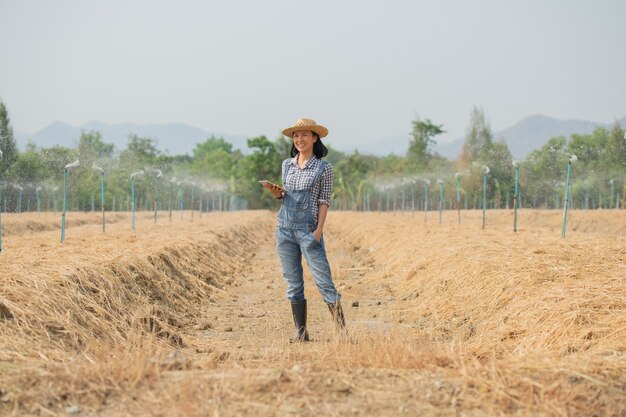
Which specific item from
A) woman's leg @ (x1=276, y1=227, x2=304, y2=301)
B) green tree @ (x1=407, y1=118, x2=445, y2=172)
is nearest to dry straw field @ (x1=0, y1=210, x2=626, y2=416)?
woman's leg @ (x1=276, y1=227, x2=304, y2=301)

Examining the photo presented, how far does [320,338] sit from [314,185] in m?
1.45

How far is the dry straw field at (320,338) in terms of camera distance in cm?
318

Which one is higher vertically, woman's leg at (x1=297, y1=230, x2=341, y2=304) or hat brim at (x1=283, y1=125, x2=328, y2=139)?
hat brim at (x1=283, y1=125, x2=328, y2=139)

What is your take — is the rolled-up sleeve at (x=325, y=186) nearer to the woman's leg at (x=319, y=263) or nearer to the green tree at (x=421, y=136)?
the woman's leg at (x=319, y=263)

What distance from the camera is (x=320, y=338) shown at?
5855 mm

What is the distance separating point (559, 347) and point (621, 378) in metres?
1.18

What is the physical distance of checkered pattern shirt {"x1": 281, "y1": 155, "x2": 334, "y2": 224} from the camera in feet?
18.5

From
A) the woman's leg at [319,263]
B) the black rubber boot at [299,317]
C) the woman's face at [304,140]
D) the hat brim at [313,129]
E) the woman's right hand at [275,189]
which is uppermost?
the hat brim at [313,129]

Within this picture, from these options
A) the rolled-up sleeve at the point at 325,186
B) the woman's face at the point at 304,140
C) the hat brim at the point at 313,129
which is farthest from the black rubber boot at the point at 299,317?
the hat brim at the point at 313,129

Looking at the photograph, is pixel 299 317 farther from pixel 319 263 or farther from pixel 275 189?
pixel 275 189

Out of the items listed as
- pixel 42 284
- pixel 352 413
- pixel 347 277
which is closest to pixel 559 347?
pixel 352 413

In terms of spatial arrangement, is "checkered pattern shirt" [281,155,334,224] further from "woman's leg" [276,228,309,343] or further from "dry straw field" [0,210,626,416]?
"dry straw field" [0,210,626,416]

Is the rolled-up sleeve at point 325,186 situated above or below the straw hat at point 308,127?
below

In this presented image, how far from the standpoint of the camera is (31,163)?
1448 cm
